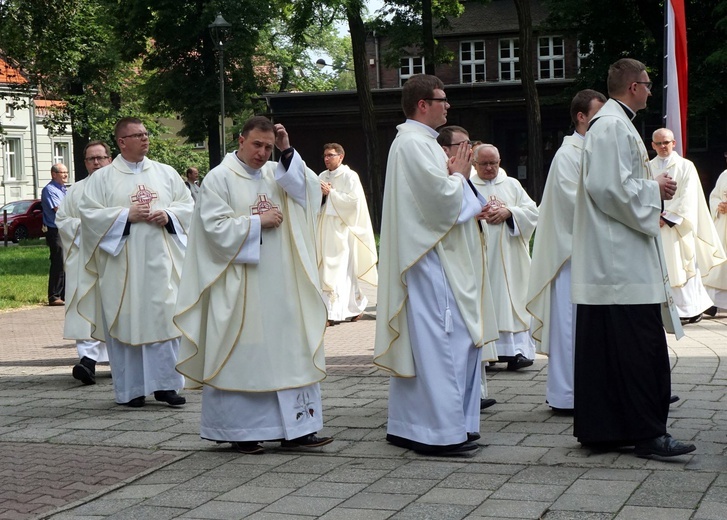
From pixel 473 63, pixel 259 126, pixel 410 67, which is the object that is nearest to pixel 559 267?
pixel 259 126

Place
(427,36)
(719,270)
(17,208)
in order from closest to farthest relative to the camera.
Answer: (719,270)
(427,36)
(17,208)

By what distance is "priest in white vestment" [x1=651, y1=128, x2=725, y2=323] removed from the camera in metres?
13.1

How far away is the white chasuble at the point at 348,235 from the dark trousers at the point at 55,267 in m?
4.55

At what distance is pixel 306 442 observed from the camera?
275 inches

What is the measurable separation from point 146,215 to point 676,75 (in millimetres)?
4112

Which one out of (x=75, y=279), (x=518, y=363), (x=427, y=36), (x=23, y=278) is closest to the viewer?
(x=518, y=363)

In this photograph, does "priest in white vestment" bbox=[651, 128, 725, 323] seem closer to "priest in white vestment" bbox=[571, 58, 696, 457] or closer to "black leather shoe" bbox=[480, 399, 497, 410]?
"black leather shoe" bbox=[480, 399, 497, 410]

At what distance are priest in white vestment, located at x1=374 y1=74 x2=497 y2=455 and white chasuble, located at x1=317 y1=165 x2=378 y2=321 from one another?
7961mm

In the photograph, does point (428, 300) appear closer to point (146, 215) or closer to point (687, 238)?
point (146, 215)

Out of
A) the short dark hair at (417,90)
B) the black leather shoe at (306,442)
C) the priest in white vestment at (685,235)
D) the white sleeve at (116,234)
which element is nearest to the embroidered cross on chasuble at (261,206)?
the short dark hair at (417,90)

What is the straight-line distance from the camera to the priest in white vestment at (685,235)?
13.1 meters

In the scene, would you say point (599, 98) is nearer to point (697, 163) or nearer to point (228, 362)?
point (228, 362)

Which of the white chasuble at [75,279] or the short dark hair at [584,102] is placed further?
the white chasuble at [75,279]

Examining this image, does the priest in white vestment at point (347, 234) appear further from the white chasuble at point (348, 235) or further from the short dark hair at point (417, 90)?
the short dark hair at point (417, 90)
